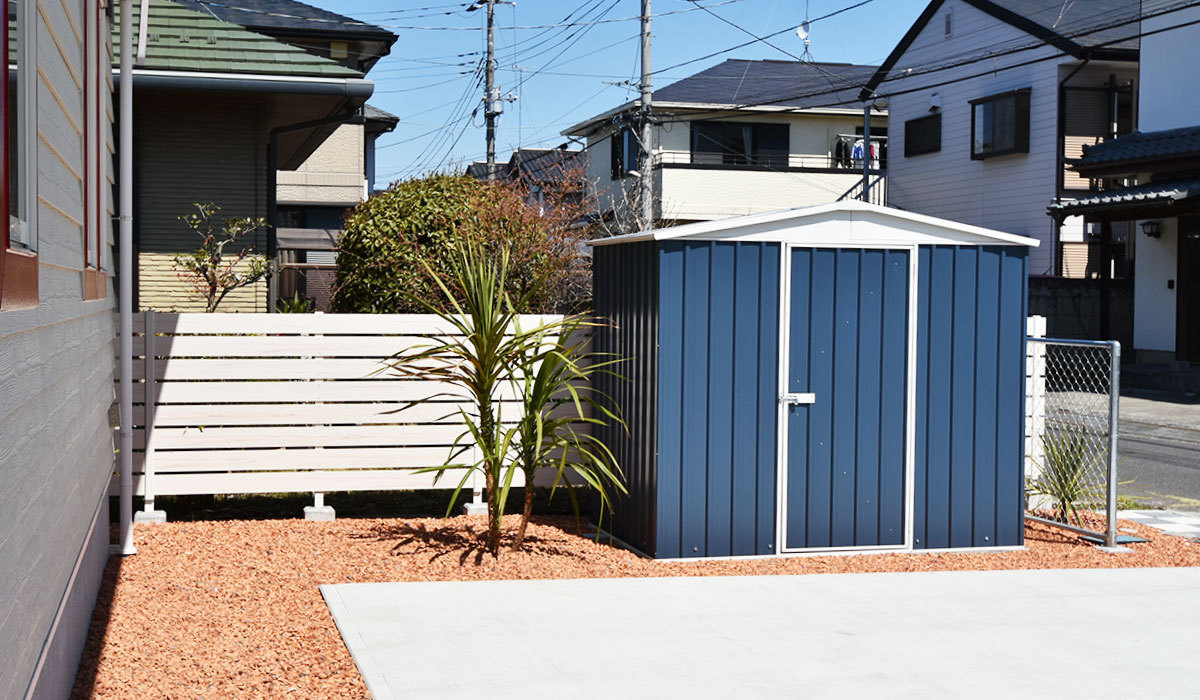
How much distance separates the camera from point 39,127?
3.99 metres

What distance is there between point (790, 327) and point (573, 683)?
3.34m

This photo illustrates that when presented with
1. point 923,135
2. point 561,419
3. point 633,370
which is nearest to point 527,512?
point 561,419

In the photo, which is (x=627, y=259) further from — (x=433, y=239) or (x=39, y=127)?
(x=39, y=127)

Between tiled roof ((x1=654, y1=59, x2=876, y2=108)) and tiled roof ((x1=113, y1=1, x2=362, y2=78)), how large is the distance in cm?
2343

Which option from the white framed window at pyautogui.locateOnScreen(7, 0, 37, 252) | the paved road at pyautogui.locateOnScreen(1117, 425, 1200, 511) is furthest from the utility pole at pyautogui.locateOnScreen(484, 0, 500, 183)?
the white framed window at pyautogui.locateOnScreen(7, 0, 37, 252)

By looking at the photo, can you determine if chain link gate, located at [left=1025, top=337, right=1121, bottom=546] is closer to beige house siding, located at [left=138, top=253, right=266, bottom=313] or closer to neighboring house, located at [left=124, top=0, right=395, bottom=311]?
neighboring house, located at [left=124, top=0, right=395, bottom=311]

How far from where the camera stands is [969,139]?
3109 centimetres

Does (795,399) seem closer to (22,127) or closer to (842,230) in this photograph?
(842,230)

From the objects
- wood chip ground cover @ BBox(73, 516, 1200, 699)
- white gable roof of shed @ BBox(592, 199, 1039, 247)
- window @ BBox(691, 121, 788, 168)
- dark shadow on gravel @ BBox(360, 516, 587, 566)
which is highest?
window @ BBox(691, 121, 788, 168)

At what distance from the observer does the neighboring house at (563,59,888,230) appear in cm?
3344

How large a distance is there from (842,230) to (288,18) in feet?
75.9

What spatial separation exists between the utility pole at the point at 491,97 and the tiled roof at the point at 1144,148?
45.4 feet

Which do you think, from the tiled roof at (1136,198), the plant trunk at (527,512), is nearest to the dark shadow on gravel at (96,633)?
the plant trunk at (527,512)

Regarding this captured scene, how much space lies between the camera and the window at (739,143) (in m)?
35.7
